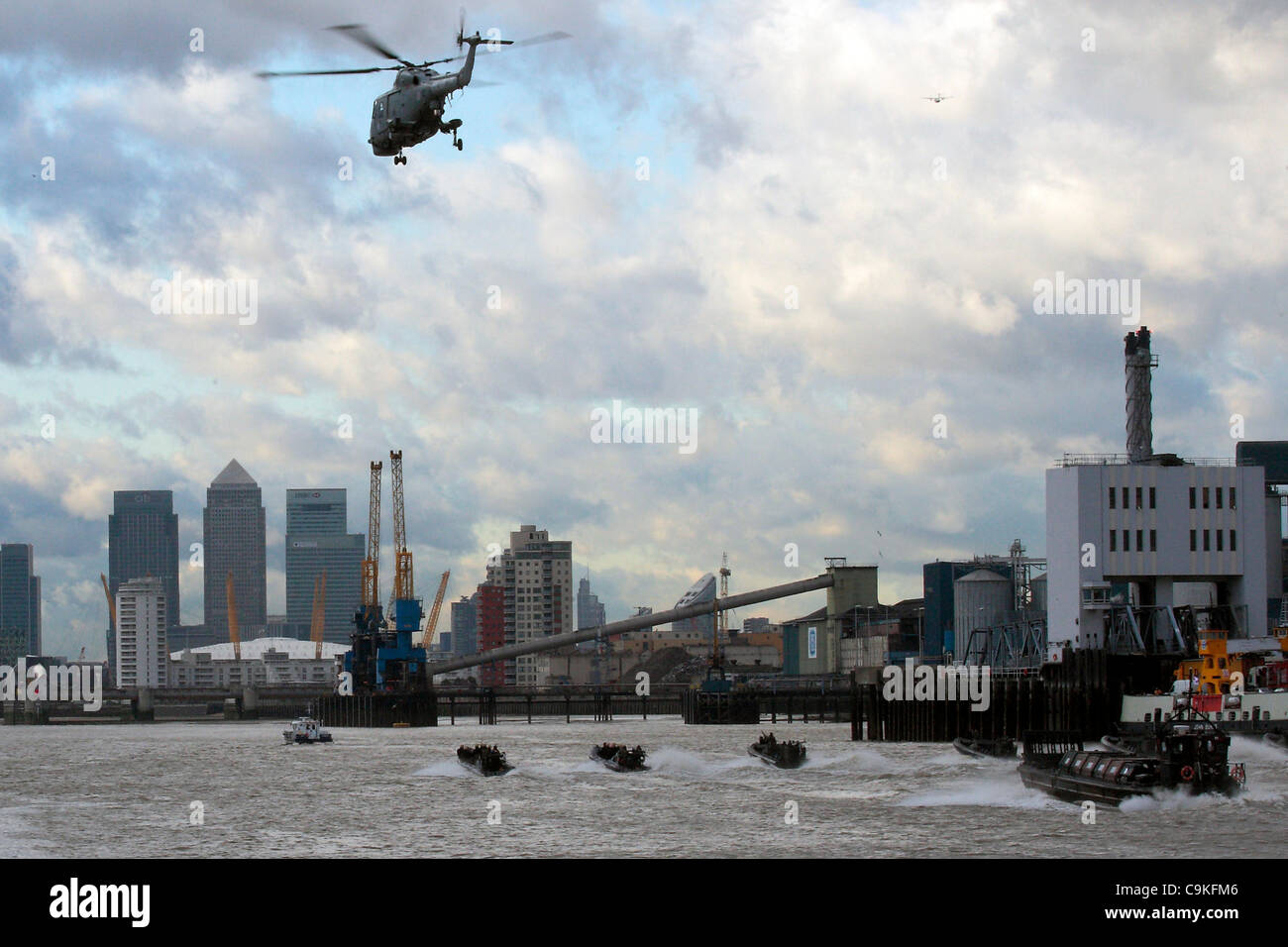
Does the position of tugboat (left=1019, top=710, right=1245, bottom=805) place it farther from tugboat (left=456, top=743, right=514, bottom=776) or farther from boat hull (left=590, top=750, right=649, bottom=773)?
tugboat (left=456, top=743, right=514, bottom=776)

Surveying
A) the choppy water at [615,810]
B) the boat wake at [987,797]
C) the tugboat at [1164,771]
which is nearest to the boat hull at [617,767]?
the choppy water at [615,810]

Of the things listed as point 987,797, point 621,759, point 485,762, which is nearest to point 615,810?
point 987,797

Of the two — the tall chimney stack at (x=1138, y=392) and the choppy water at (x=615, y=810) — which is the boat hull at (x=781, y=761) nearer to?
the choppy water at (x=615, y=810)

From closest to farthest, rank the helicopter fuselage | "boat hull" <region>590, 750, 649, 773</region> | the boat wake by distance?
the helicopter fuselage → the boat wake → "boat hull" <region>590, 750, 649, 773</region>

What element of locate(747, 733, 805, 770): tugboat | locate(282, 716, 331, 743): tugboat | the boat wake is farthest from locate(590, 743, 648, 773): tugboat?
locate(282, 716, 331, 743): tugboat
